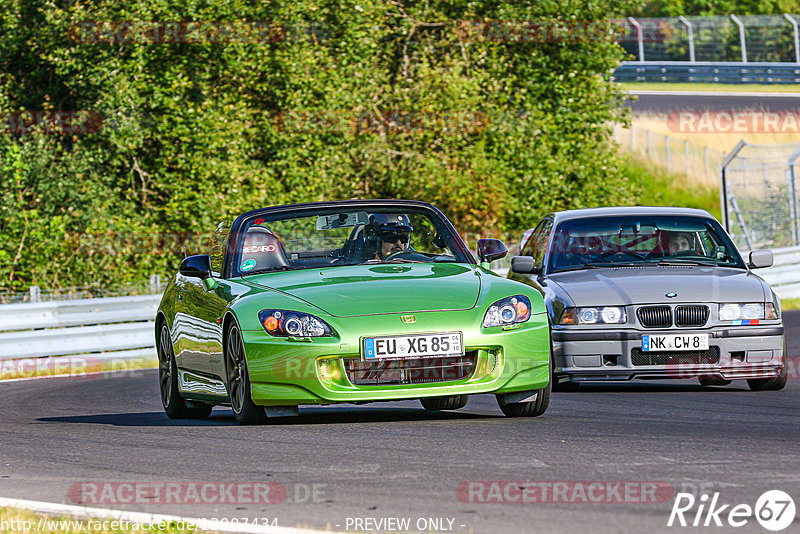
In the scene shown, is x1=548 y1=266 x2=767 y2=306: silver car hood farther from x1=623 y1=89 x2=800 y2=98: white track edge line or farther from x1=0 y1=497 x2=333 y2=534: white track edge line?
x1=623 y1=89 x2=800 y2=98: white track edge line

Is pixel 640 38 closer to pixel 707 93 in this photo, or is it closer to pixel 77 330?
pixel 707 93

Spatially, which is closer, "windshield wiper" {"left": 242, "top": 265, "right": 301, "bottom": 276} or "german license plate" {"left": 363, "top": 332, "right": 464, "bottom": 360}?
Result: "german license plate" {"left": 363, "top": 332, "right": 464, "bottom": 360}

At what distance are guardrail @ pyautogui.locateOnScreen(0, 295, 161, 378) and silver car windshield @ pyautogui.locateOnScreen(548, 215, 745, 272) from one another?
831 cm

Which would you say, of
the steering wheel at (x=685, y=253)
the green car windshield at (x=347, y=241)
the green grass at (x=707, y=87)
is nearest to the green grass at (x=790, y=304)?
the steering wheel at (x=685, y=253)

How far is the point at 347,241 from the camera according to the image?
→ 10.6m

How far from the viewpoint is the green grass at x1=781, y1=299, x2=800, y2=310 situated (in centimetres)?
2469

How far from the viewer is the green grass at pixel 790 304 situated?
81.0 feet

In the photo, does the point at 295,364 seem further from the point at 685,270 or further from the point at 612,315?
the point at 685,270

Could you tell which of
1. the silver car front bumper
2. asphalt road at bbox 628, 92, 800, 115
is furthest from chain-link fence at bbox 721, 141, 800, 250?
asphalt road at bbox 628, 92, 800, 115

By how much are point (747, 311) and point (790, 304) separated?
14.1m

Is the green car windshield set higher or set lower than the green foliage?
higher

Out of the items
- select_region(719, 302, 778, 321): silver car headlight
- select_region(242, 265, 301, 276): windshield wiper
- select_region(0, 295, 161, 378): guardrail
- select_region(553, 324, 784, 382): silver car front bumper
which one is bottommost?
select_region(0, 295, 161, 378): guardrail

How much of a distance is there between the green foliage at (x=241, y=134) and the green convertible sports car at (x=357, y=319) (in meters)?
18.4

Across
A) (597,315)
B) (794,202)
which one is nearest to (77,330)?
(597,315)
